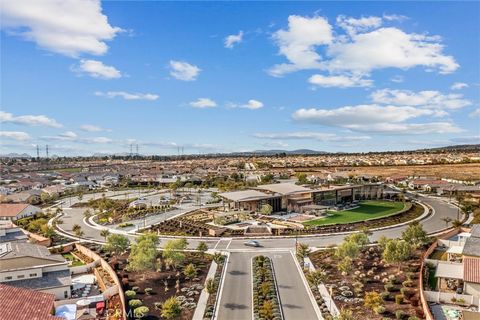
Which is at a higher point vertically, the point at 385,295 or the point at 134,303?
the point at 385,295

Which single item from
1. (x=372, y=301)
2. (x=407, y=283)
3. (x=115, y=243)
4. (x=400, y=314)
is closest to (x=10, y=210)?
(x=115, y=243)

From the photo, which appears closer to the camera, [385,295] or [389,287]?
[385,295]

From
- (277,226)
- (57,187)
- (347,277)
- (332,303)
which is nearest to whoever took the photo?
(332,303)

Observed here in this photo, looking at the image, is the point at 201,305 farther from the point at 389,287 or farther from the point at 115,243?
the point at 115,243

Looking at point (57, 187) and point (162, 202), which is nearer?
point (162, 202)

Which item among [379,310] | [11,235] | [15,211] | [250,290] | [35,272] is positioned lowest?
[250,290]

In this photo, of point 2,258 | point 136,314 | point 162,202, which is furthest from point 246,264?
point 162,202

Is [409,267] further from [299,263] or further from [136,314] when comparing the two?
[136,314]
